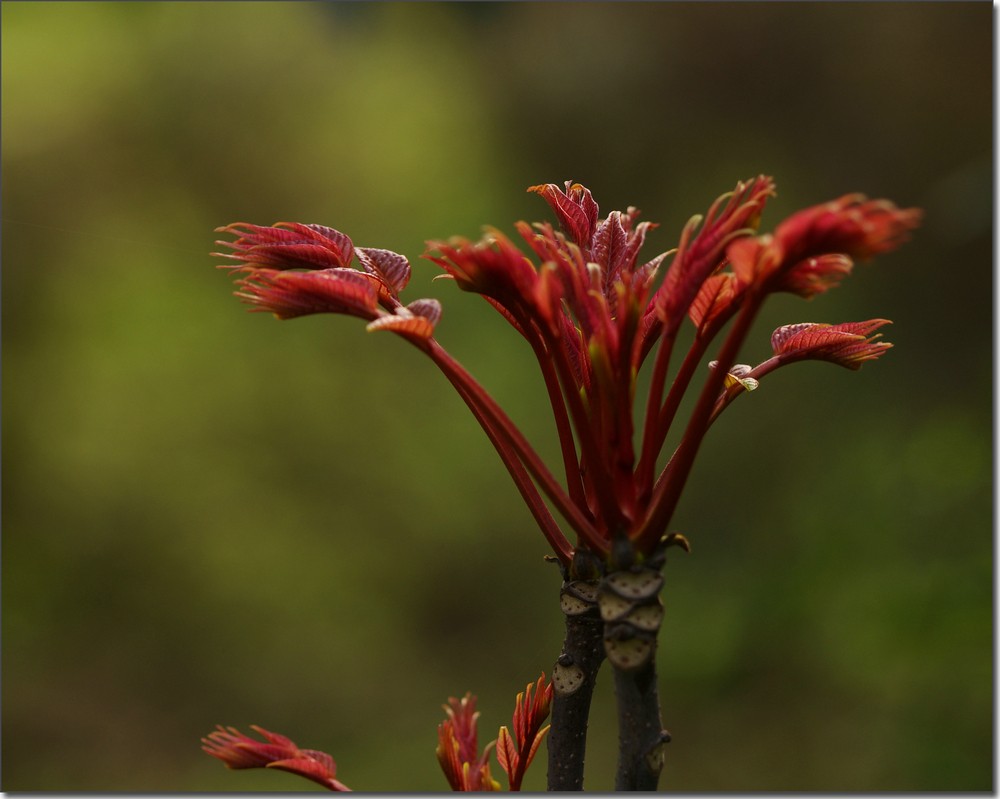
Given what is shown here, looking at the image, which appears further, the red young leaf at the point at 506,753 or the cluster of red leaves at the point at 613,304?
the red young leaf at the point at 506,753

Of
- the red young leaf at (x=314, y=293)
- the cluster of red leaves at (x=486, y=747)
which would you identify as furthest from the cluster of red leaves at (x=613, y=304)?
the cluster of red leaves at (x=486, y=747)

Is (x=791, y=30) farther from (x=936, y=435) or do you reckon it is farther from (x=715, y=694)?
(x=715, y=694)

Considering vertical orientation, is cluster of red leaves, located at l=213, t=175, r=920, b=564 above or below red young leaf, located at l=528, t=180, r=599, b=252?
below

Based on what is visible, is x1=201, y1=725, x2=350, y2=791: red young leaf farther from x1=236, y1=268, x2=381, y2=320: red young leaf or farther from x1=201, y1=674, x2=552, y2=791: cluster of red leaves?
x1=236, y1=268, x2=381, y2=320: red young leaf

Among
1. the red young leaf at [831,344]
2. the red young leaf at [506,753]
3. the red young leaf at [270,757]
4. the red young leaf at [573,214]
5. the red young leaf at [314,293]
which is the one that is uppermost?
the red young leaf at [573,214]

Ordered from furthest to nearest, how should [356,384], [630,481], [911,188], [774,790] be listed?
[911,188] < [356,384] < [774,790] < [630,481]

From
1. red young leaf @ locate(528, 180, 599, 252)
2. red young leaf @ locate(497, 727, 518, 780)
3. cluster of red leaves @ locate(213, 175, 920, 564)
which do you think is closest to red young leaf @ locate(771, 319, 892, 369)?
cluster of red leaves @ locate(213, 175, 920, 564)

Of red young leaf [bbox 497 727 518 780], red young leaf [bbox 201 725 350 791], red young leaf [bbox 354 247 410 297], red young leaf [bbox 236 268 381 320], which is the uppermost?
red young leaf [bbox 354 247 410 297]

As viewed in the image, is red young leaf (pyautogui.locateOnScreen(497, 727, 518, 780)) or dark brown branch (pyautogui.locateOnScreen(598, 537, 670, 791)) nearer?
dark brown branch (pyautogui.locateOnScreen(598, 537, 670, 791))

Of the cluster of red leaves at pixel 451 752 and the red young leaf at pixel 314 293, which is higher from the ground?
the red young leaf at pixel 314 293

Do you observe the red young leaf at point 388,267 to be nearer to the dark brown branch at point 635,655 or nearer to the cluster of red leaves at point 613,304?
the cluster of red leaves at point 613,304

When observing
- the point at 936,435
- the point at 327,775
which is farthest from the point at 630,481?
the point at 936,435
